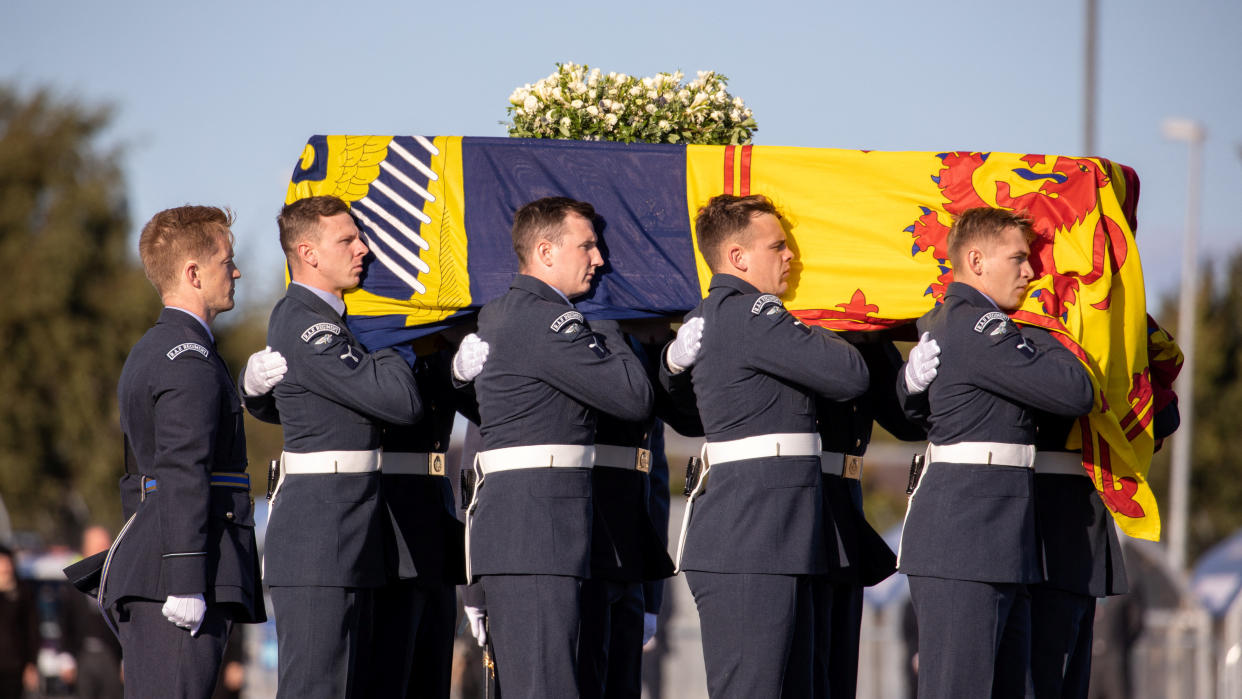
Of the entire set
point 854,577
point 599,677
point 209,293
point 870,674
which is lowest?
point 870,674

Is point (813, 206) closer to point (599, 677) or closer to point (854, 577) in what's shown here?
point (854, 577)

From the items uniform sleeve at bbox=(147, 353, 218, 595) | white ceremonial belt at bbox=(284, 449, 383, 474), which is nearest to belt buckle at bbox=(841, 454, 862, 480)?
white ceremonial belt at bbox=(284, 449, 383, 474)

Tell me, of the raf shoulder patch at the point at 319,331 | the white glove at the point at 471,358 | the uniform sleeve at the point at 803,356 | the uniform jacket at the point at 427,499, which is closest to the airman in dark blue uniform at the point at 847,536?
the uniform sleeve at the point at 803,356

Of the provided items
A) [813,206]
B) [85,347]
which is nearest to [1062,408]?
[813,206]

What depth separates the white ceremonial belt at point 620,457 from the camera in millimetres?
5953

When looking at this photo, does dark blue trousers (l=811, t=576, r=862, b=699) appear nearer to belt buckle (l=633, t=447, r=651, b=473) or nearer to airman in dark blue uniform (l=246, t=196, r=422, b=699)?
belt buckle (l=633, t=447, r=651, b=473)

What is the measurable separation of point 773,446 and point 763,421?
0.10m

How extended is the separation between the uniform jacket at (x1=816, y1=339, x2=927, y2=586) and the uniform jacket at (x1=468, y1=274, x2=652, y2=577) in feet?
2.85

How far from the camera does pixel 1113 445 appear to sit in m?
5.68

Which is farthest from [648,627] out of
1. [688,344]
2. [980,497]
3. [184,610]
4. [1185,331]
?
[1185,331]

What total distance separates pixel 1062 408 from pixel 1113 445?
0.49 metres

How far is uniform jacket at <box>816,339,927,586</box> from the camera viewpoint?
18.6 ft

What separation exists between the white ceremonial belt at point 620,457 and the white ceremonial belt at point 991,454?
1264mm

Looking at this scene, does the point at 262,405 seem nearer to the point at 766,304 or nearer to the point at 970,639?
the point at 766,304
